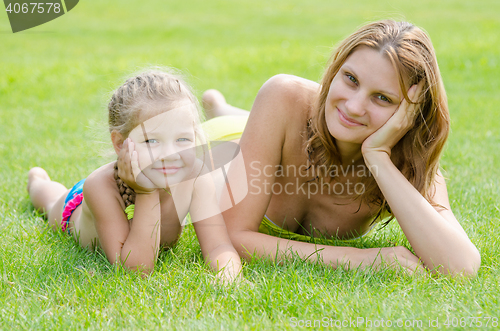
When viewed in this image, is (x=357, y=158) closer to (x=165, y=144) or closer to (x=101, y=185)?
(x=165, y=144)

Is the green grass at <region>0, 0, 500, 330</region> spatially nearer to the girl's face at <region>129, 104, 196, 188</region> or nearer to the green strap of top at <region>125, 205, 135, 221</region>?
the green strap of top at <region>125, 205, 135, 221</region>

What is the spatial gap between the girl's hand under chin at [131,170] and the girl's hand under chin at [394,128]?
4.35 ft

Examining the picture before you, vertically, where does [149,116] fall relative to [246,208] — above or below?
above

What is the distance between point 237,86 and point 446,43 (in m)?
6.41

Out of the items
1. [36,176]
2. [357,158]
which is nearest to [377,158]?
[357,158]

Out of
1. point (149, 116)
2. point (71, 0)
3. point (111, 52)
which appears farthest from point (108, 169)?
point (71, 0)

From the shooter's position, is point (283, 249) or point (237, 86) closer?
point (283, 249)

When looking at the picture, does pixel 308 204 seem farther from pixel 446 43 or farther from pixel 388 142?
pixel 446 43

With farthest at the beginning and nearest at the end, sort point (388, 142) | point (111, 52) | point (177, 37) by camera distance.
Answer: point (177, 37) < point (111, 52) < point (388, 142)

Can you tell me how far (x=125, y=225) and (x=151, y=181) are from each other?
33cm

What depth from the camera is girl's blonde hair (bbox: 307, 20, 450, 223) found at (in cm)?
267

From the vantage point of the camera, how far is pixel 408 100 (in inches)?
107

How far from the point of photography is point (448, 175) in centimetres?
478

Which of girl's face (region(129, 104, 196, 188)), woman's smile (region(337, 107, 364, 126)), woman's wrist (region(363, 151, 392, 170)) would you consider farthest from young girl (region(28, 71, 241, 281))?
woman's wrist (region(363, 151, 392, 170))
